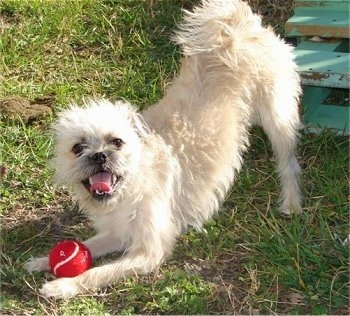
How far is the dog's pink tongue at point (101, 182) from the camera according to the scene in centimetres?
362

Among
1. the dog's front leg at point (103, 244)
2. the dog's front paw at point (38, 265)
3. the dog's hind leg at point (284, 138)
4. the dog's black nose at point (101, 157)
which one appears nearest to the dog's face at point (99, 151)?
the dog's black nose at point (101, 157)

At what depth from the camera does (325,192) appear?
4160mm

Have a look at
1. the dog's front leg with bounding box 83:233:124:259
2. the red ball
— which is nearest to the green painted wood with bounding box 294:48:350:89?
the dog's front leg with bounding box 83:233:124:259

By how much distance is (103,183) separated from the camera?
3619 mm

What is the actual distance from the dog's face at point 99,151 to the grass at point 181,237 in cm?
46

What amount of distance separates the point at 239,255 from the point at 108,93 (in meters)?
1.92

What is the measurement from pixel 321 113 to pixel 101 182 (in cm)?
180

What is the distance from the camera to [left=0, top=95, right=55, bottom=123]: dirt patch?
4891 mm

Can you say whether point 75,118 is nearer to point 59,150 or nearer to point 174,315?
point 59,150

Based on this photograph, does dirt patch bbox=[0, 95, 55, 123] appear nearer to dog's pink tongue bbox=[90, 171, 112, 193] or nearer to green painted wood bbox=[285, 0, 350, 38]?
dog's pink tongue bbox=[90, 171, 112, 193]

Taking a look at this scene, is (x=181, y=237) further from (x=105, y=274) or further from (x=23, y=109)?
(x=23, y=109)

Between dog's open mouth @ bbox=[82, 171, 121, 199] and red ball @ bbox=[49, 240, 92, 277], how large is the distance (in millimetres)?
289

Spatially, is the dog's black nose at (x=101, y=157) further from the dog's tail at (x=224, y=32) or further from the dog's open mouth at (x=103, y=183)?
the dog's tail at (x=224, y=32)

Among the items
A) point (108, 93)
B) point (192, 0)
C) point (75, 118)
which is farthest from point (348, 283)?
point (192, 0)
